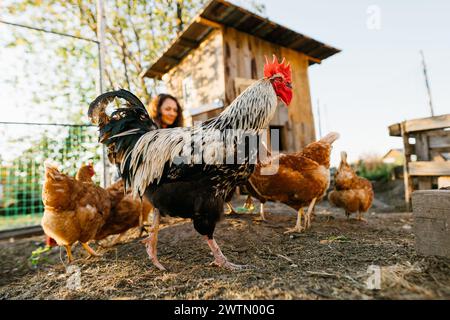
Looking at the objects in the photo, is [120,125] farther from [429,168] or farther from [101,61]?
[429,168]

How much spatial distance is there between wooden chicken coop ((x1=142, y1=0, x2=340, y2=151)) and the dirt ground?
3.66 meters

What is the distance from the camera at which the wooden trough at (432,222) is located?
1.85 meters

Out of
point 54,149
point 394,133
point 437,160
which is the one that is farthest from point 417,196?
point 54,149

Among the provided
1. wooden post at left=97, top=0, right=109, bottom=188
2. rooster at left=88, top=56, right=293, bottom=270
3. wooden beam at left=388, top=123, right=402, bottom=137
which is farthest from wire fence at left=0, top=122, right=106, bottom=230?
wooden beam at left=388, top=123, right=402, bottom=137

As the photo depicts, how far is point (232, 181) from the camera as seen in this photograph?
2525mm

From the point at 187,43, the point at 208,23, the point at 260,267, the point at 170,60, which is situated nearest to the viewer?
the point at 260,267

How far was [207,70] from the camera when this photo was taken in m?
7.22

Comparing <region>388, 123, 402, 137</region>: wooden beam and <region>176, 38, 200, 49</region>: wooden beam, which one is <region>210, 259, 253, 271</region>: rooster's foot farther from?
<region>176, 38, 200, 49</region>: wooden beam

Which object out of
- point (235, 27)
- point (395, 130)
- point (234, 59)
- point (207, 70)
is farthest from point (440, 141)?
point (207, 70)

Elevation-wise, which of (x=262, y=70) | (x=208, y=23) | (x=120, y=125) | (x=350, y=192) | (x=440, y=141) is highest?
(x=208, y=23)

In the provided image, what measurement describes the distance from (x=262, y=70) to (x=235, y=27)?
51.9 inches

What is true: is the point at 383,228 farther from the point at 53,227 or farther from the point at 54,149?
the point at 54,149

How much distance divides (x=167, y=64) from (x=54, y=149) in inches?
177

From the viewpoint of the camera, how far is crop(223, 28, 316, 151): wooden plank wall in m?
6.71
